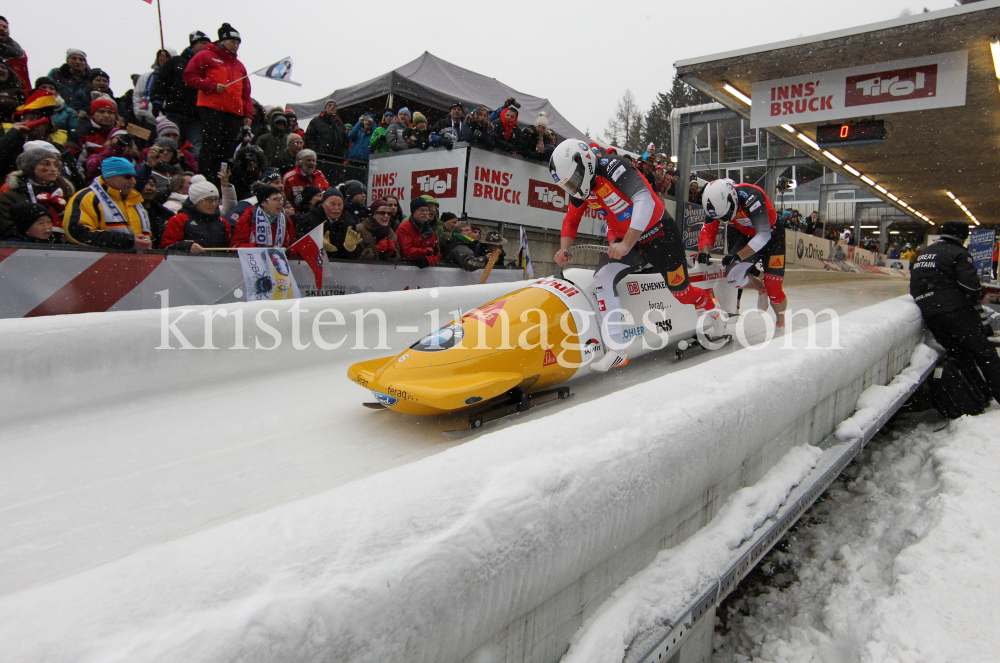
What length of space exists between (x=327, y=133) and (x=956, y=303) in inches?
296

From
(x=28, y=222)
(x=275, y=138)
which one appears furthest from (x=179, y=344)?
(x=275, y=138)

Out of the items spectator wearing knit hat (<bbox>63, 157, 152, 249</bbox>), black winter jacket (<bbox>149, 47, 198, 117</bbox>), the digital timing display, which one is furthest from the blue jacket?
the digital timing display

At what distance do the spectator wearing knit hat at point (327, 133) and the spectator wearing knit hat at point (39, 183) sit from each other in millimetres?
4225

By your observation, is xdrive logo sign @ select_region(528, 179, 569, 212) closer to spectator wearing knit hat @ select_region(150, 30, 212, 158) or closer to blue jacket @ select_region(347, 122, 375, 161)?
blue jacket @ select_region(347, 122, 375, 161)

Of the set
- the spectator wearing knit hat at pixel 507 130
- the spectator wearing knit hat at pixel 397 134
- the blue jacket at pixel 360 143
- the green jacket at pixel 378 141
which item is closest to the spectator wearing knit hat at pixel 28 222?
the spectator wearing knit hat at pixel 397 134

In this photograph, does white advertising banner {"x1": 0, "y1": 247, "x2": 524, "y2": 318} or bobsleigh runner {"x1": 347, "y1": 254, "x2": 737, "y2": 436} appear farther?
white advertising banner {"x1": 0, "y1": 247, "x2": 524, "y2": 318}

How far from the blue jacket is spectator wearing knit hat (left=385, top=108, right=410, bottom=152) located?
0.31 meters

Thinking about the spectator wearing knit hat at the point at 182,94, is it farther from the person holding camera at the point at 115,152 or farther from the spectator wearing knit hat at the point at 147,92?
the person holding camera at the point at 115,152

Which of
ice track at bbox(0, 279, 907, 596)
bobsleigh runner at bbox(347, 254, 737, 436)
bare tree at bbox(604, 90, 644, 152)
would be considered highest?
bare tree at bbox(604, 90, 644, 152)

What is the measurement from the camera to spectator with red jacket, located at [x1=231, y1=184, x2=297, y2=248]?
474cm

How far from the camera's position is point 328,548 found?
2.72ft

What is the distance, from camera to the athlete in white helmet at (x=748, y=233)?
4.82 meters

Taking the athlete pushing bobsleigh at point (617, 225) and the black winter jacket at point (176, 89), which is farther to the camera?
the black winter jacket at point (176, 89)

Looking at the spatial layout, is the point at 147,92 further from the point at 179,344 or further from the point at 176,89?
the point at 179,344
